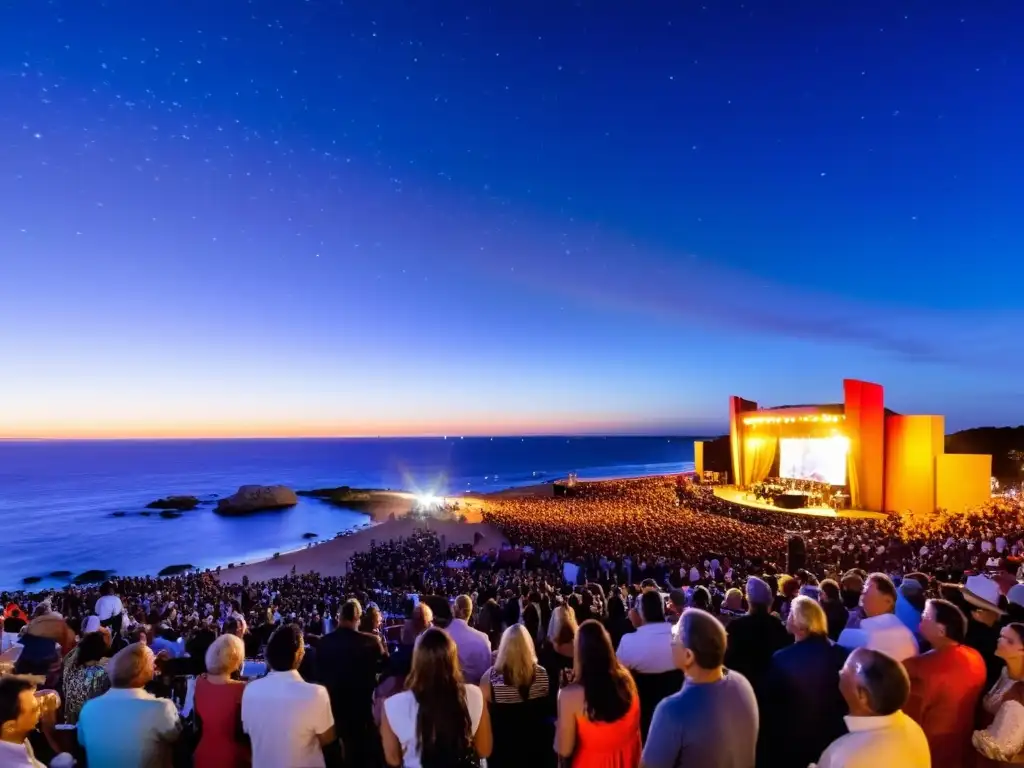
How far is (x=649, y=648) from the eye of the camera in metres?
3.81

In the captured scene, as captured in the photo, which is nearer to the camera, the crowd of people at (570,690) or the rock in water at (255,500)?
the crowd of people at (570,690)

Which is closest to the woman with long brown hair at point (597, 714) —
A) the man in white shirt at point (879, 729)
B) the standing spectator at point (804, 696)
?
the man in white shirt at point (879, 729)

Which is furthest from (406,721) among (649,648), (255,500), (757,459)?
(255,500)

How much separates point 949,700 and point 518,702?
7.24 ft

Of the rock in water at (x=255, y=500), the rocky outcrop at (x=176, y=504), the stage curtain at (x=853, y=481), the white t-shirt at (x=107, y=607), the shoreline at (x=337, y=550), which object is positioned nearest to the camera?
the white t-shirt at (x=107, y=607)

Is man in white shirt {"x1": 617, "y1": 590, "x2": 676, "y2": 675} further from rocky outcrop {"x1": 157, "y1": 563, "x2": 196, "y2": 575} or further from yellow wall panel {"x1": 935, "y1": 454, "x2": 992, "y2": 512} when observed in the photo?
rocky outcrop {"x1": 157, "y1": 563, "x2": 196, "y2": 575}

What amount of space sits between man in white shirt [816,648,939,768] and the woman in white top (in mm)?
1436

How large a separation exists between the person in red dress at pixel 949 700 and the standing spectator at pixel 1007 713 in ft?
0.26

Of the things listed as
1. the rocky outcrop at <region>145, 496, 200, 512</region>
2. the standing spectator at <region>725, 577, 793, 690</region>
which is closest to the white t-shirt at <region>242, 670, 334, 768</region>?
the standing spectator at <region>725, 577, 793, 690</region>

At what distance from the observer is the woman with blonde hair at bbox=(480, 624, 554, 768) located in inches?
128

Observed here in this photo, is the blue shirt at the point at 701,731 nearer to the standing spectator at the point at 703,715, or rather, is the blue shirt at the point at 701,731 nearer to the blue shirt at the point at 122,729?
the standing spectator at the point at 703,715

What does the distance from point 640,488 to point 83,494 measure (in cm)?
7801

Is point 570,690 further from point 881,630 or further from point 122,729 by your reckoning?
point 881,630

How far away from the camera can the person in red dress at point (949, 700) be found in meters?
3.11
